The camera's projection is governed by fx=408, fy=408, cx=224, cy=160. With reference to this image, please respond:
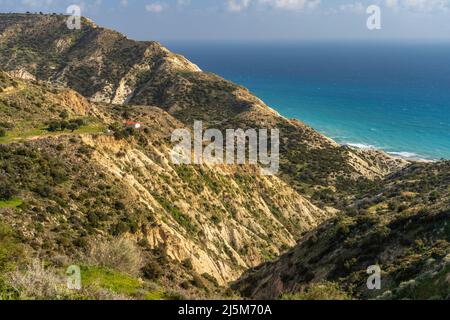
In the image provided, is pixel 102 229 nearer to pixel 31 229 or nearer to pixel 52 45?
pixel 31 229

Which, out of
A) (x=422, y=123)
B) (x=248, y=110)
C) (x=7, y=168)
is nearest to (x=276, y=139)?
(x=248, y=110)

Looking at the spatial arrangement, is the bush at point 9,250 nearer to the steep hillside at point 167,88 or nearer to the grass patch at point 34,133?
the grass patch at point 34,133

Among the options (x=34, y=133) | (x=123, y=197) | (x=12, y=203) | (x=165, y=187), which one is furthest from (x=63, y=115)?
(x=12, y=203)

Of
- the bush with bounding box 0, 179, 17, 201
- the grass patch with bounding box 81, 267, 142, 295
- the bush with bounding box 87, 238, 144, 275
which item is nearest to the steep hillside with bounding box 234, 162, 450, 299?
the bush with bounding box 87, 238, 144, 275

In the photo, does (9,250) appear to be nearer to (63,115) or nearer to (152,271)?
(152,271)

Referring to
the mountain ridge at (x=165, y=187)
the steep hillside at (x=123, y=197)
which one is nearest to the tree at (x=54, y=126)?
the mountain ridge at (x=165, y=187)
